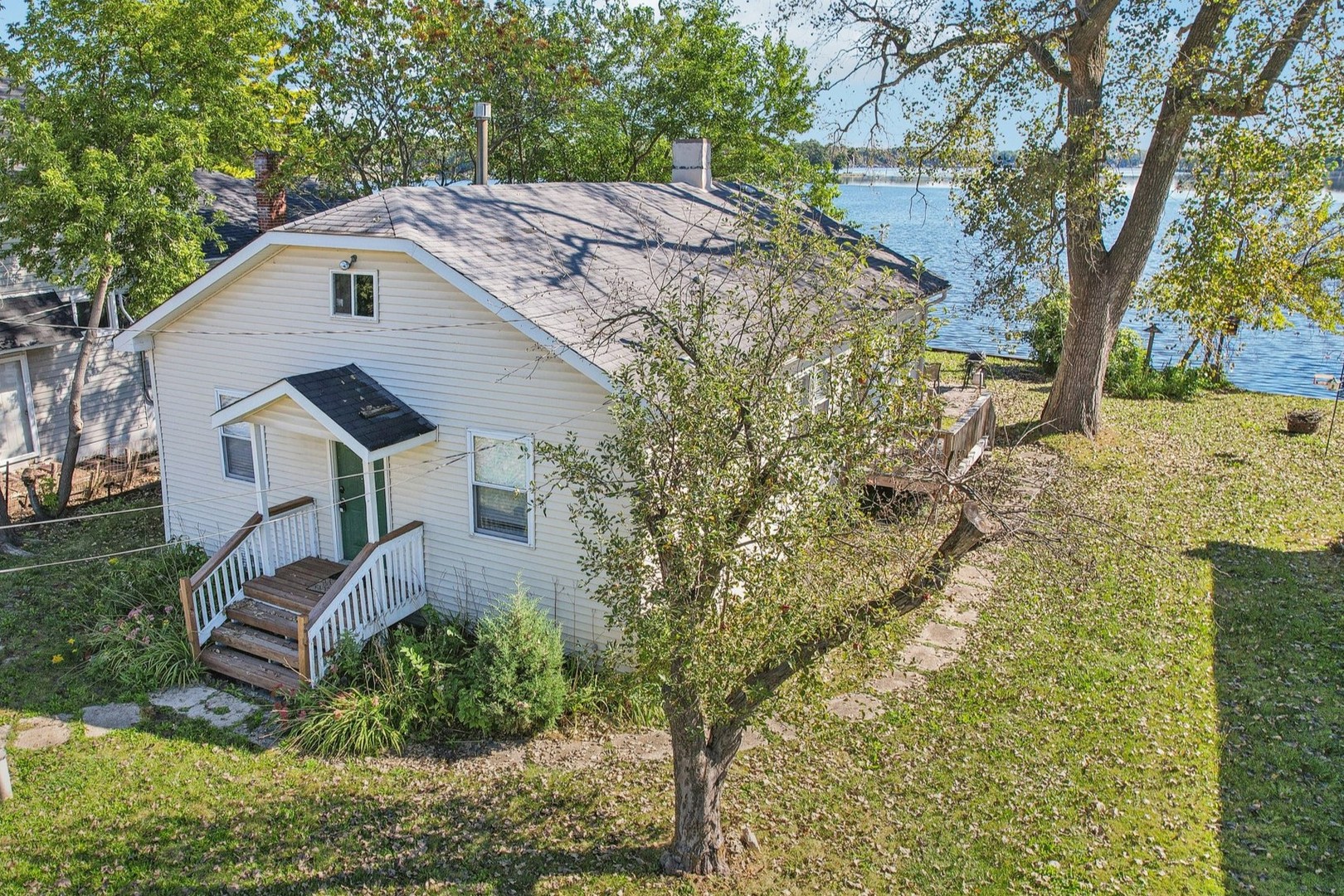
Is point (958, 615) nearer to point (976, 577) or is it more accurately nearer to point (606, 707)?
point (976, 577)

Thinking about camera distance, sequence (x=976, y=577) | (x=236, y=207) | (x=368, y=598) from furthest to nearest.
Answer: (x=236, y=207) → (x=976, y=577) → (x=368, y=598)

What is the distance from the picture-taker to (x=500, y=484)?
1155 centimetres

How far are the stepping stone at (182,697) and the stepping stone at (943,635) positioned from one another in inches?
350

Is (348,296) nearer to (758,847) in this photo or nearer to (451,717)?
(451,717)

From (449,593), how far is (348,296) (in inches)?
164

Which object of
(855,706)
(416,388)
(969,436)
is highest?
(416,388)

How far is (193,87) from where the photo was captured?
58.3ft

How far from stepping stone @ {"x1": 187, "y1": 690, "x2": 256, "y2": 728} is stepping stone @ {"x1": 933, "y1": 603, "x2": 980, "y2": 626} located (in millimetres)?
8887

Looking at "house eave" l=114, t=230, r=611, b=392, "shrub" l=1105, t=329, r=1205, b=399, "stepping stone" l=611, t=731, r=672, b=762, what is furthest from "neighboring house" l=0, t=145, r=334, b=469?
Result: "shrub" l=1105, t=329, r=1205, b=399

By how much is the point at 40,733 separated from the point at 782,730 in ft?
26.7

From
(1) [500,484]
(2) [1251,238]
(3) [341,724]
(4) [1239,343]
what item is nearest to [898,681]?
(1) [500,484]

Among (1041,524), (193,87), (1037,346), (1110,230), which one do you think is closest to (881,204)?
(1110,230)

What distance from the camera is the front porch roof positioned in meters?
11.0

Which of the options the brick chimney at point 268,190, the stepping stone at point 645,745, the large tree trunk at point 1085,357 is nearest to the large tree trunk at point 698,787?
the stepping stone at point 645,745
